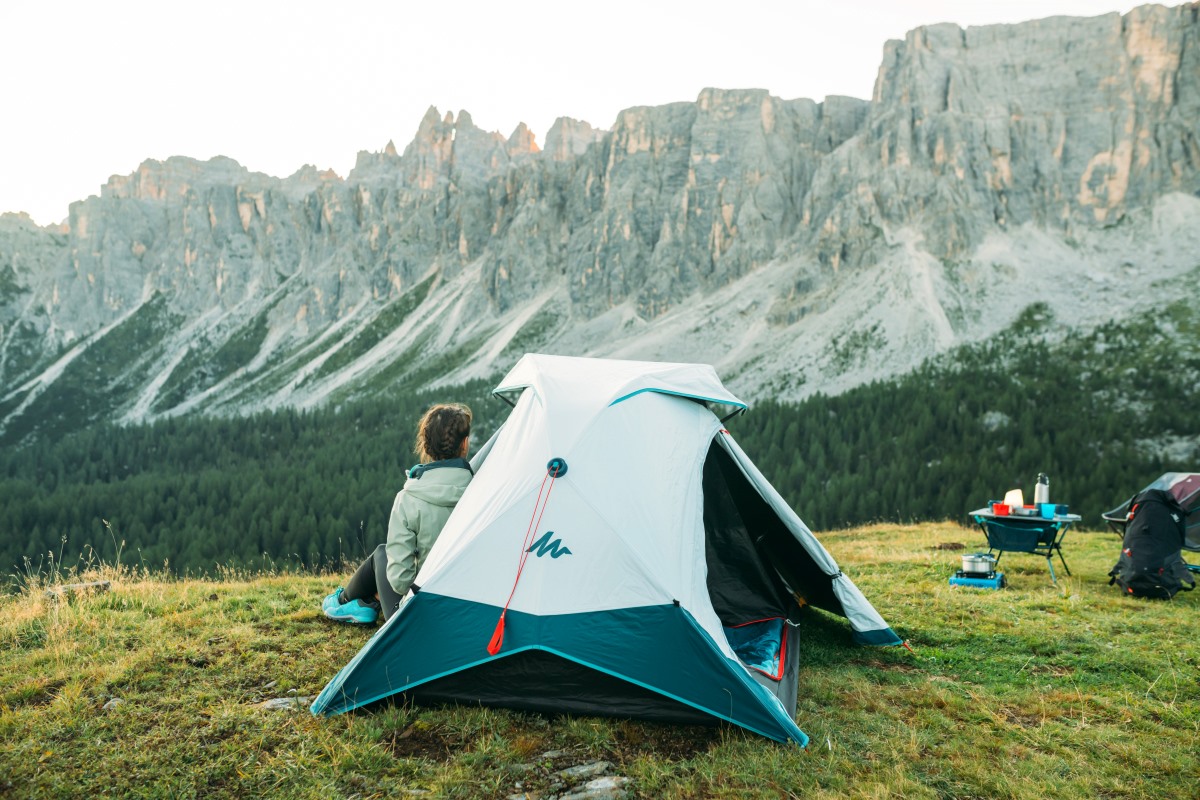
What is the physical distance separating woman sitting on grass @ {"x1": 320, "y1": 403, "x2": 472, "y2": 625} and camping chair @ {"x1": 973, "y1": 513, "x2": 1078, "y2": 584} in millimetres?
9072

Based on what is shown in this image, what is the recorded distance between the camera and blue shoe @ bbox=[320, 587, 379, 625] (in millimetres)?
8641

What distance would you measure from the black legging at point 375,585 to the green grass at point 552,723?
1.45ft

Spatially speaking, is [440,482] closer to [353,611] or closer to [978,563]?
[353,611]

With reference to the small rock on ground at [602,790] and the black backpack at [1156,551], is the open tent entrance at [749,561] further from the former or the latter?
the black backpack at [1156,551]

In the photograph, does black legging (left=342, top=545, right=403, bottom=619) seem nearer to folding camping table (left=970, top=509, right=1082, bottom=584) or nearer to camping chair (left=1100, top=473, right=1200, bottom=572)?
folding camping table (left=970, top=509, right=1082, bottom=584)

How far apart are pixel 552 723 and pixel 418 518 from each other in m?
2.44

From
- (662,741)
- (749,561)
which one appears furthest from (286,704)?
(749,561)

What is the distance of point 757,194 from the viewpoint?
112 metres

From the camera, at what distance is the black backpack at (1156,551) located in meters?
10.9

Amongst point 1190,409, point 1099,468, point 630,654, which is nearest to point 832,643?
point 630,654

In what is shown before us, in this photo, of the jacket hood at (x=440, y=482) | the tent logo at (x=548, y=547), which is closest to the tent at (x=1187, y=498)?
the tent logo at (x=548, y=547)

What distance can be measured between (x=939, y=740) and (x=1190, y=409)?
70171mm

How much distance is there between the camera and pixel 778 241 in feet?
357

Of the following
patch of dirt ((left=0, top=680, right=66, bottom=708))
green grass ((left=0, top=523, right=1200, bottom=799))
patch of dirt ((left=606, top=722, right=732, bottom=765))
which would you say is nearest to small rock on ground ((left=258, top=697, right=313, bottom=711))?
green grass ((left=0, top=523, right=1200, bottom=799))
